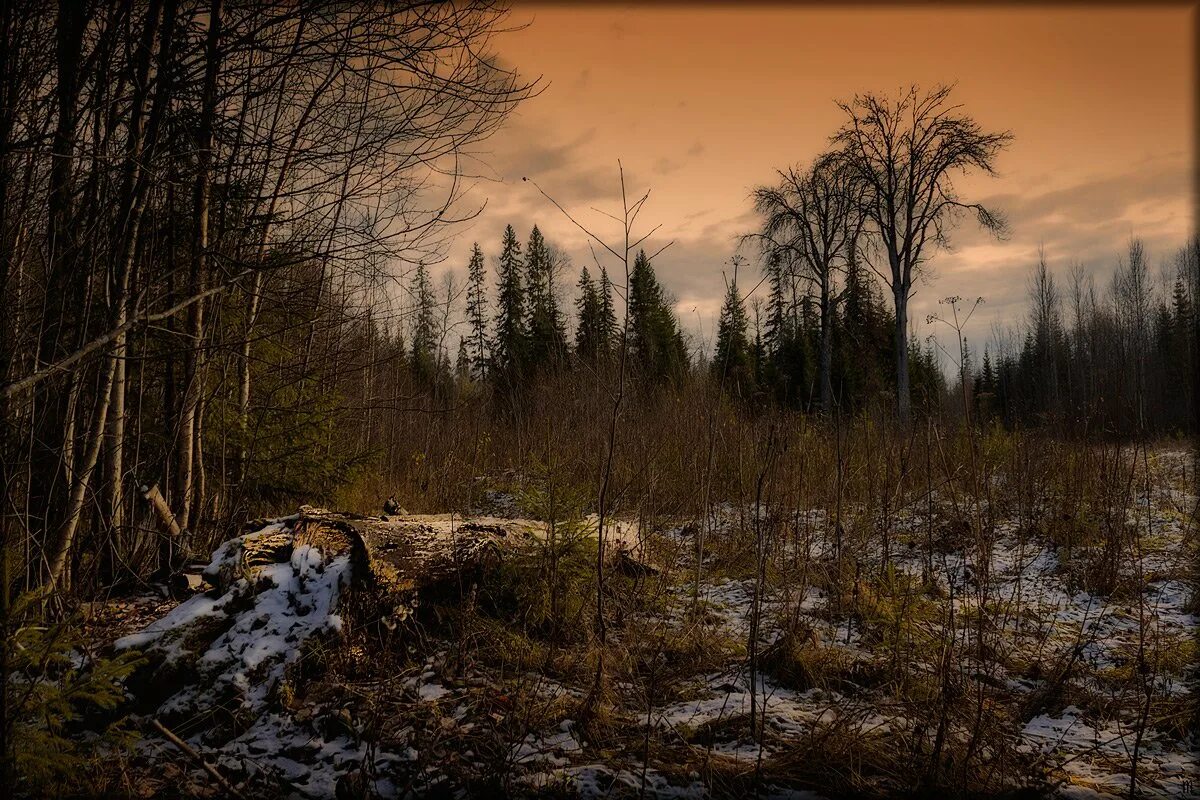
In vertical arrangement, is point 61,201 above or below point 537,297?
below

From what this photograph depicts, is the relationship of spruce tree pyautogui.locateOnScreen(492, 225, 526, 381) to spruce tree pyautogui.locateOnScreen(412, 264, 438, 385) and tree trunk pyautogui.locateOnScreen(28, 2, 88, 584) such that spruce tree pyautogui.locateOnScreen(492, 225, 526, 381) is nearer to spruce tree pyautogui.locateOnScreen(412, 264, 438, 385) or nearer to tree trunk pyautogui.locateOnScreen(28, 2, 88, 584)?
spruce tree pyautogui.locateOnScreen(412, 264, 438, 385)

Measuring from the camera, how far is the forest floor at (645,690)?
2172 millimetres

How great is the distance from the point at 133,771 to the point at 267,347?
13.0ft

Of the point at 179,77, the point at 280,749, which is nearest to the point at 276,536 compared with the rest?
the point at 280,749

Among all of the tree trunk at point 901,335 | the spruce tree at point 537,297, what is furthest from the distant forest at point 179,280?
the spruce tree at point 537,297

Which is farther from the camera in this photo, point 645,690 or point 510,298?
point 510,298

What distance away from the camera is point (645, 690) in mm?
2898

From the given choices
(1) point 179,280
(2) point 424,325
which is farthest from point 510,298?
(1) point 179,280

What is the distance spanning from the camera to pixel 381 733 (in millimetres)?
2438

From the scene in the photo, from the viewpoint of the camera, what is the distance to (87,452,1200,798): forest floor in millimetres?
2172

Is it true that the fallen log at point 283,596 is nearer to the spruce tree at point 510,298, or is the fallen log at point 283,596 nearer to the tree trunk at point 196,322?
the tree trunk at point 196,322

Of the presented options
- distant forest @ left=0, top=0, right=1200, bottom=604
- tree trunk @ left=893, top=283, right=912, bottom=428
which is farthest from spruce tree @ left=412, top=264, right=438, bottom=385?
tree trunk @ left=893, top=283, right=912, bottom=428

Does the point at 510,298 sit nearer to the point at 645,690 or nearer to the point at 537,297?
the point at 537,297

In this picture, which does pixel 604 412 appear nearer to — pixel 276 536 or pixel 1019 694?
pixel 276 536
